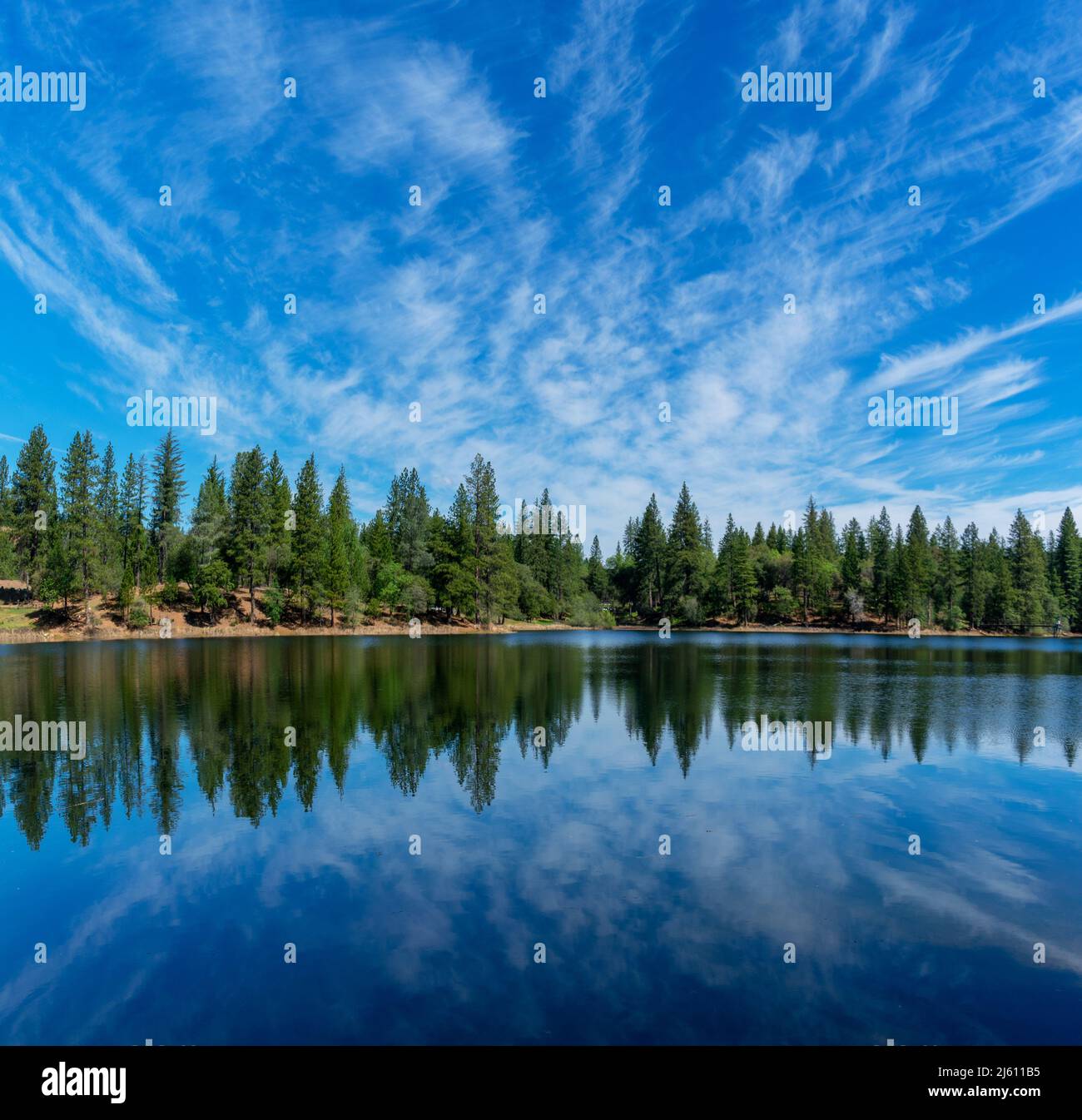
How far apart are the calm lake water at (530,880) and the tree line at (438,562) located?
65.0 meters

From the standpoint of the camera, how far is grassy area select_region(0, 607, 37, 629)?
79062 millimetres

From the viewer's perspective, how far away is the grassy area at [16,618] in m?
79.1

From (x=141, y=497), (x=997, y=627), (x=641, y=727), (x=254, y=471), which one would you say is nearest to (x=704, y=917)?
(x=641, y=727)

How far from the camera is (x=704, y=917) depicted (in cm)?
1145

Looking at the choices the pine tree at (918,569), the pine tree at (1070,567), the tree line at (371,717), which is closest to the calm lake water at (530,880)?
the tree line at (371,717)

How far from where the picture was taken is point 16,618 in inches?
3201

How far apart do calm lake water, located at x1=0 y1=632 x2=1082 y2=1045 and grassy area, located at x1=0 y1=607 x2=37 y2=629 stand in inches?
2446

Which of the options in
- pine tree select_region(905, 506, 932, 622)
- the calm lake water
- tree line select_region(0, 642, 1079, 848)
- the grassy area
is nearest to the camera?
the calm lake water

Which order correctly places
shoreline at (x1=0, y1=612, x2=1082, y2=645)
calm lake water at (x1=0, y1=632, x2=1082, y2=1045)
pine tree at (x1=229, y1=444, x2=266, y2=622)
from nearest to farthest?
1. calm lake water at (x1=0, y1=632, x2=1082, y2=1045)
2. shoreline at (x1=0, y1=612, x2=1082, y2=645)
3. pine tree at (x1=229, y1=444, x2=266, y2=622)

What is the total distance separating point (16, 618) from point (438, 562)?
52.9m

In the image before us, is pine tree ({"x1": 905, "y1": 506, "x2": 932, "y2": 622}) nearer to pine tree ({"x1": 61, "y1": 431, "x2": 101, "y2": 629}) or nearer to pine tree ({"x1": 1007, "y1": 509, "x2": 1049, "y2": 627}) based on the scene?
pine tree ({"x1": 1007, "y1": 509, "x2": 1049, "y2": 627})

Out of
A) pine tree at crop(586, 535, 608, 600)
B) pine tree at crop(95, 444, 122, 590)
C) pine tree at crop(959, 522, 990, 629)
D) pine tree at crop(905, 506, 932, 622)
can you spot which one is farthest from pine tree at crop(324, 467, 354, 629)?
pine tree at crop(959, 522, 990, 629)

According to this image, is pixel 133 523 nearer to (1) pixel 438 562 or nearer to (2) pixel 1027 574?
(1) pixel 438 562
